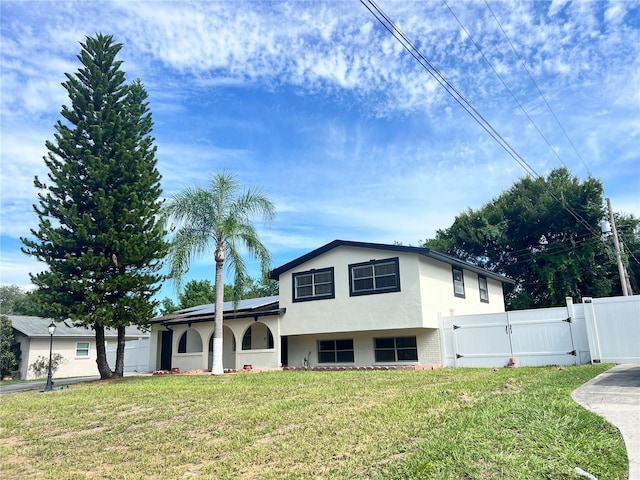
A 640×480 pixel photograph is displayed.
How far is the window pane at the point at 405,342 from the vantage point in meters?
19.2

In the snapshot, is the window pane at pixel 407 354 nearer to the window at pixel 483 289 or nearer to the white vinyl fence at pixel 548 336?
the white vinyl fence at pixel 548 336

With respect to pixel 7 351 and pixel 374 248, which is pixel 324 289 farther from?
pixel 7 351

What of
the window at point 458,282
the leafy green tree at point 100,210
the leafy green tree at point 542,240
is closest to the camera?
the leafy green tree at point 100,210

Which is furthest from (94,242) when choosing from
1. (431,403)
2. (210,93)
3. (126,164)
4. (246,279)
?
(431,403)

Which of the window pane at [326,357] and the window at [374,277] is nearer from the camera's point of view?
the window at [374,277]

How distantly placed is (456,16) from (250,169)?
12618mm

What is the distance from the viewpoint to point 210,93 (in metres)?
14.4

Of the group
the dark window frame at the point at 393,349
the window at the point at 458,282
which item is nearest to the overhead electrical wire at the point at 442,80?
the window at the point at 458,282

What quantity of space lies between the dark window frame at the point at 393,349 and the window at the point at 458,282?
3.28m

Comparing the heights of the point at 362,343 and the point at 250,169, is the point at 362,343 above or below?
below

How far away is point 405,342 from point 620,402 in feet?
40.9

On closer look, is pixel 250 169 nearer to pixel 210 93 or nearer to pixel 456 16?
pixel 210 93

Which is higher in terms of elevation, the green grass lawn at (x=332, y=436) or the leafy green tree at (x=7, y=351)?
the leafy green tree at (x=7, y=351)

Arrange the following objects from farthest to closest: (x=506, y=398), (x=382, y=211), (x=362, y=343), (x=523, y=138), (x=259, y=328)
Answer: (x=382, y=211) < (x=259, y=328) < (x=362, y=343) < (x=523, y=138) < (x=506, y=398)
